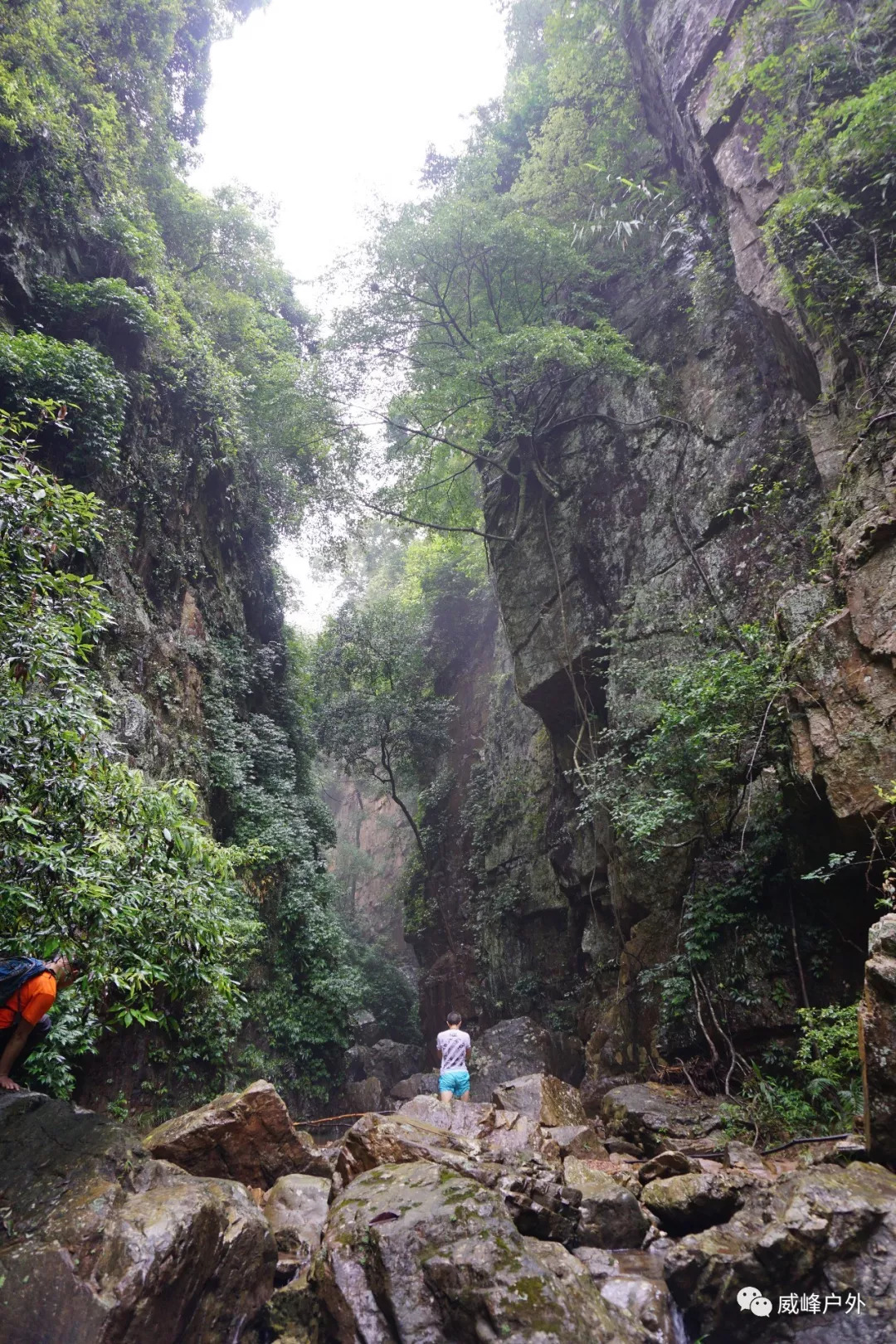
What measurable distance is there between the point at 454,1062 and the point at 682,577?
8.00 metres

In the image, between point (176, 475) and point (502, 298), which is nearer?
point (176, 475)

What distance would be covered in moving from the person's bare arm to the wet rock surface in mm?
1548

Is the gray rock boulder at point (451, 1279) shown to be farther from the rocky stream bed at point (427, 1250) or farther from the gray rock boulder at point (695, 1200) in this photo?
the gray rock boulder at point (695, 1200)

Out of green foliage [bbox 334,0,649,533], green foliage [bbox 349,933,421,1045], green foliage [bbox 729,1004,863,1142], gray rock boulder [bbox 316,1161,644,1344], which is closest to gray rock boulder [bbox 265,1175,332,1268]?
gray rock boulder [bbox 316,1161,644,1344]

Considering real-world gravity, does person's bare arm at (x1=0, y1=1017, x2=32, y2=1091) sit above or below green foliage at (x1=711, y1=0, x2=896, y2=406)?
below

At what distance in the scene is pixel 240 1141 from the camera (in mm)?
5809

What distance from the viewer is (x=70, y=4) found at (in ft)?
41.8

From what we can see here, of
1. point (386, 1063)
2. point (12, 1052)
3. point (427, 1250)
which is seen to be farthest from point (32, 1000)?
point (386, 1063)

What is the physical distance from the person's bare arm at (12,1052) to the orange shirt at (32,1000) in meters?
0.06

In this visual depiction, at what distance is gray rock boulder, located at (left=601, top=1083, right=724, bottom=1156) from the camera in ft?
20.0

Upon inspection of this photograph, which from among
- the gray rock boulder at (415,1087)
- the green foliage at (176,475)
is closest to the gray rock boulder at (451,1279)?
the green foliage at (176,475)

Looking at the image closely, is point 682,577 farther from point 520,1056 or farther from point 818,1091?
point 520,1056

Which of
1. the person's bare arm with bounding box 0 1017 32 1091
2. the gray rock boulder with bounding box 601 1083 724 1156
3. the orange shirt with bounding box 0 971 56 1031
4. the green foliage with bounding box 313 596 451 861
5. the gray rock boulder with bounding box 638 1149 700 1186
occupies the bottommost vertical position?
the gray rock boulder with bounding box 601 1083 724 1156

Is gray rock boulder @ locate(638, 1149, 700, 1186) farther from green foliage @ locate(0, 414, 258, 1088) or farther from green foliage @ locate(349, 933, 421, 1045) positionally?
green foliage @ locate(349, 933, 421, 1045)
